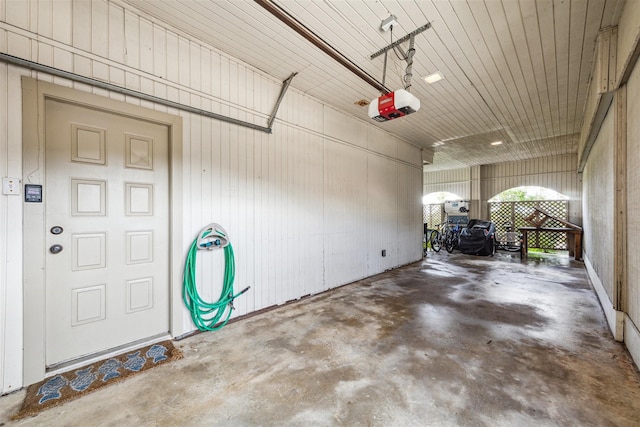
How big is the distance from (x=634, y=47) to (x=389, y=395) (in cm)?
327

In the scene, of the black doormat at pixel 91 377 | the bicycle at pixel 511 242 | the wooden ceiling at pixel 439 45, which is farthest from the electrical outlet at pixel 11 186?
the bicycle at pixel 511 242

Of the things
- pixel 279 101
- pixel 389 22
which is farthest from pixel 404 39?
pixel 279 101

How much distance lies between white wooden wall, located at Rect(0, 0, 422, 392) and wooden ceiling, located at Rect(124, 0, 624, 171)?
28 cm

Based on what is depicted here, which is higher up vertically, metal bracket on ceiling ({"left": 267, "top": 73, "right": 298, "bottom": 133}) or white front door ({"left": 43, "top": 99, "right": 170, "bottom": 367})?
metal bracket on ceiling ({"left": 267, "top": 73, "right": 298, "bottom": 133})

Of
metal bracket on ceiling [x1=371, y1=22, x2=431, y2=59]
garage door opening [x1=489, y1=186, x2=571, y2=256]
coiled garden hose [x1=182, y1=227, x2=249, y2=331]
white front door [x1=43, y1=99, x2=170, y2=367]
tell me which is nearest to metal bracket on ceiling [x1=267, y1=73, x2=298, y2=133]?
metal bracket on ceiling [x1=371, y1=22, x2=431, y2=59]

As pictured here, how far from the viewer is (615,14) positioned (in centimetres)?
242

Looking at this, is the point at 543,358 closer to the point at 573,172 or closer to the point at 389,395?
the point at 389,395

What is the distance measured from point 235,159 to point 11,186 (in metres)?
1.80

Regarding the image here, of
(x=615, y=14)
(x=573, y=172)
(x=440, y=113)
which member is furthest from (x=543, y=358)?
(x=573, y=172)

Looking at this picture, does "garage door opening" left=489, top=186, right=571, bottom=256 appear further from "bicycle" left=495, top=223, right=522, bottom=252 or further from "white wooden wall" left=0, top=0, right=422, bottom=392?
"white wooden wall" left=0, top=0, right=422, bottom=392

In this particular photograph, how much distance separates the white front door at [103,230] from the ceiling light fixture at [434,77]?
3336 millimetres

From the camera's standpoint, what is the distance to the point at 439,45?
113 inches

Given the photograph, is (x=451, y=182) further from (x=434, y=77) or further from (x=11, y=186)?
(x=11, y=186)

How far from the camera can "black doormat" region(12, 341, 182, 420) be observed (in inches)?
69.6
